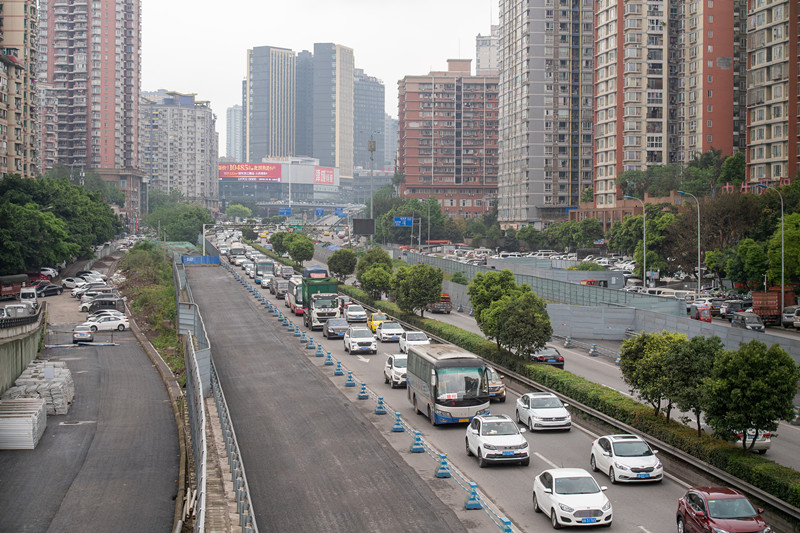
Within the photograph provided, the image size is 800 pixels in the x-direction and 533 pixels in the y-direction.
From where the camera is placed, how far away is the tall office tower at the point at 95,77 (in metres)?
187

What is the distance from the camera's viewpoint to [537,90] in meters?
146

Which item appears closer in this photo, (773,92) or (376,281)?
(376,281)

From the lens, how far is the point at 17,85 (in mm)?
102500

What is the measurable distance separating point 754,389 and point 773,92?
8347 cm

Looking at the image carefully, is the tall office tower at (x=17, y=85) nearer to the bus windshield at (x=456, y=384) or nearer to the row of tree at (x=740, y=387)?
the bus windshield at (x=456, y=384)

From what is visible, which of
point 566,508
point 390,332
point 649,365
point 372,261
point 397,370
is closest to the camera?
point 566,508

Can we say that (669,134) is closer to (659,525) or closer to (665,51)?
(665,51)

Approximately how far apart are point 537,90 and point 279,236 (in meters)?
53.2

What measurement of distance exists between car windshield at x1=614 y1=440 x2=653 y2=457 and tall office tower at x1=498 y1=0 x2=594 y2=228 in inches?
4974

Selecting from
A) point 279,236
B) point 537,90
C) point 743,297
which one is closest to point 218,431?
point 743,297

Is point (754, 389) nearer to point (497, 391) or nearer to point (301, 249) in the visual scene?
point (497, 391)

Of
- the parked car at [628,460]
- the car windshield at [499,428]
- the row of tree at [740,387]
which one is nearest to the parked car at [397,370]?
the car windshield at [499,428]

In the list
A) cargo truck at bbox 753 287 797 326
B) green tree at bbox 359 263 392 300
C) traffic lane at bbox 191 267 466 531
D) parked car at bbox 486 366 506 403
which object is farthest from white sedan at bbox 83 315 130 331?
cargo truck at bbox 753 287 797 326

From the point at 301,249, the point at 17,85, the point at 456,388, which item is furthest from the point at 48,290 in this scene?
the point at 456,388
